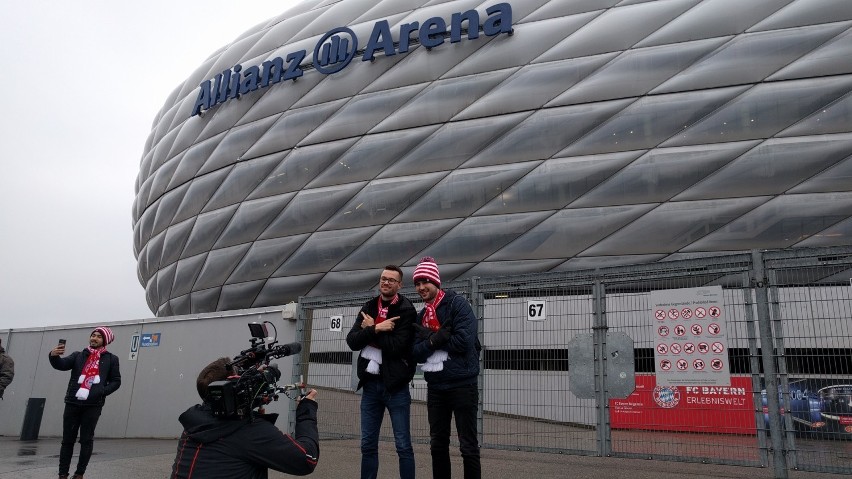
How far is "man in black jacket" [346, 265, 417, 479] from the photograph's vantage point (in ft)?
11.1

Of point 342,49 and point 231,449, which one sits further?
point 342,49

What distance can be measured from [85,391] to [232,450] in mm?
3573

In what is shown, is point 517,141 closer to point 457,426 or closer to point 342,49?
point 342,49

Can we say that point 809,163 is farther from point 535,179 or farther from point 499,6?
point 499,6

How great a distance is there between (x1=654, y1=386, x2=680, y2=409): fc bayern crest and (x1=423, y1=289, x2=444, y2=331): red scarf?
2.13 metres

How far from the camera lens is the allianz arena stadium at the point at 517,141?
389 inches

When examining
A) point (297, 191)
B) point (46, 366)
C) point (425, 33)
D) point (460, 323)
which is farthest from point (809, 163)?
point (46, 366)

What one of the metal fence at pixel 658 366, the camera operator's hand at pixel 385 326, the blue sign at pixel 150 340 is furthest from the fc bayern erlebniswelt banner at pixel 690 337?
the blue sign at pixel 150 340

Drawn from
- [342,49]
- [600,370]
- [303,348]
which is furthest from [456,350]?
[342,49]

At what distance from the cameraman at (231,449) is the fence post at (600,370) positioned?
3337mm

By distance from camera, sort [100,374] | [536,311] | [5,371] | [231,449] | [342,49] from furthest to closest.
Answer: [342,49] → [5,371] → [536,311] → [100,374] → [231,449]

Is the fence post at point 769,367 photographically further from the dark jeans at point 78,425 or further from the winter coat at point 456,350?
the dark jeans at point 78,425

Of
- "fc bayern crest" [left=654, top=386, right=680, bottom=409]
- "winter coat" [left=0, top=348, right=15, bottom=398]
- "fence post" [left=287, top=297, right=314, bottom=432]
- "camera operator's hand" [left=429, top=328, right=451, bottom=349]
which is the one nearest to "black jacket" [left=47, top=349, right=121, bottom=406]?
"winter coat" [left=0, top=348, right=15, bottom=398]

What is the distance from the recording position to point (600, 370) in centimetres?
497
